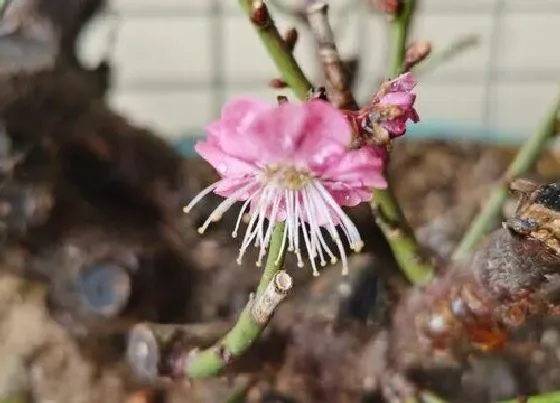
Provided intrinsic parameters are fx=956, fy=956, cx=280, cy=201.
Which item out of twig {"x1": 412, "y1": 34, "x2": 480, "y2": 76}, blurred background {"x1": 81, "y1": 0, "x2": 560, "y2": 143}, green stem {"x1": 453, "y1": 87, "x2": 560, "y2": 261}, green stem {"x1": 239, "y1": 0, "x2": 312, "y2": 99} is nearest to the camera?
green stem {"x1": 239, "y1": 0, "x2": 312, "y2": 99}

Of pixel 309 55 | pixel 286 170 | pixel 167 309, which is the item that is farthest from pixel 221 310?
pixel 309 55

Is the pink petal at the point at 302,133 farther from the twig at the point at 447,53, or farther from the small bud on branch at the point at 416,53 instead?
the twig at the point at 447,53

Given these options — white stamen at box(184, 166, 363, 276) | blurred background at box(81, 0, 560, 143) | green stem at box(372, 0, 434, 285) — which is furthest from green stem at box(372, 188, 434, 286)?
blurred background at box(81, 0, 560, 143)

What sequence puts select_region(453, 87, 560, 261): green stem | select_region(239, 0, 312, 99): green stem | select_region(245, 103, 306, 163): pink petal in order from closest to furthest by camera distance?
select_region(245, 103, 306, 163): pink petal, select_region(239, 0, 312, 99): green stem, select_region(453, 87, 560, 261): green stem

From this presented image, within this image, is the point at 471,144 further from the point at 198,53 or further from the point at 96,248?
the point at 198,53

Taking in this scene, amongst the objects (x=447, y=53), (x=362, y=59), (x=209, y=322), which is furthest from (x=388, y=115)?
(x=362, y=59)

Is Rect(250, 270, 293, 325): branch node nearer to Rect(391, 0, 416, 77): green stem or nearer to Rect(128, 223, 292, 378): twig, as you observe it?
Rect(128, 223, 292, 378): twig
